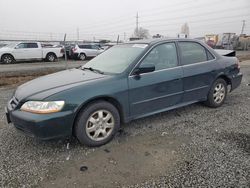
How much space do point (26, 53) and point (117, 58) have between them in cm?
1438

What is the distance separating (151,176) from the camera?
8.91 feet

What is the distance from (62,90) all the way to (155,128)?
1747mm

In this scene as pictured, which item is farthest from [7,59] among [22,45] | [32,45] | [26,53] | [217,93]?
[217,93]

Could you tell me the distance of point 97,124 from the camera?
3.43 m

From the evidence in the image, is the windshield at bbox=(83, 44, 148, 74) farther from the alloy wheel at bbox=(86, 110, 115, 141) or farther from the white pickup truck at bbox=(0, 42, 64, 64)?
the white pickup truck at bbox=(0, 42, 64, 64)

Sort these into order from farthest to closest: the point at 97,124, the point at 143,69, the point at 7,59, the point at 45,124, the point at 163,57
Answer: the point at 7,59, the point at 163,57, the point at 143,69, the point at 97,124, the point at 45,124

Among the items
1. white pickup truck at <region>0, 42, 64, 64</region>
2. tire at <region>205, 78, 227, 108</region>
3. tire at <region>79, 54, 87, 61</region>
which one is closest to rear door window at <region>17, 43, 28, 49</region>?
white pickup truck at <region>0, 42, 64, 64</region>

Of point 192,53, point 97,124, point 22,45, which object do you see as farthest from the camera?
point 22,45

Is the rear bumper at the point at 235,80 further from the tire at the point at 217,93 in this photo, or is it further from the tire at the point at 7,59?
the tire at the point at 7,59

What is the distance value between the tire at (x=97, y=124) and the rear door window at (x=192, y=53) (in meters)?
1.77

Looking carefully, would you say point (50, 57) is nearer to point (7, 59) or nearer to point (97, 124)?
point (7, 59)

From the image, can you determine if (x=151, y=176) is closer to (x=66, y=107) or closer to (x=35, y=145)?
(x=66, y=107)

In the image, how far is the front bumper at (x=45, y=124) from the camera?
3008 millimetres

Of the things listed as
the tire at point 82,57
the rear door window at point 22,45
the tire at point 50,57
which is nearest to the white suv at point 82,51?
the tire at point 82,57
